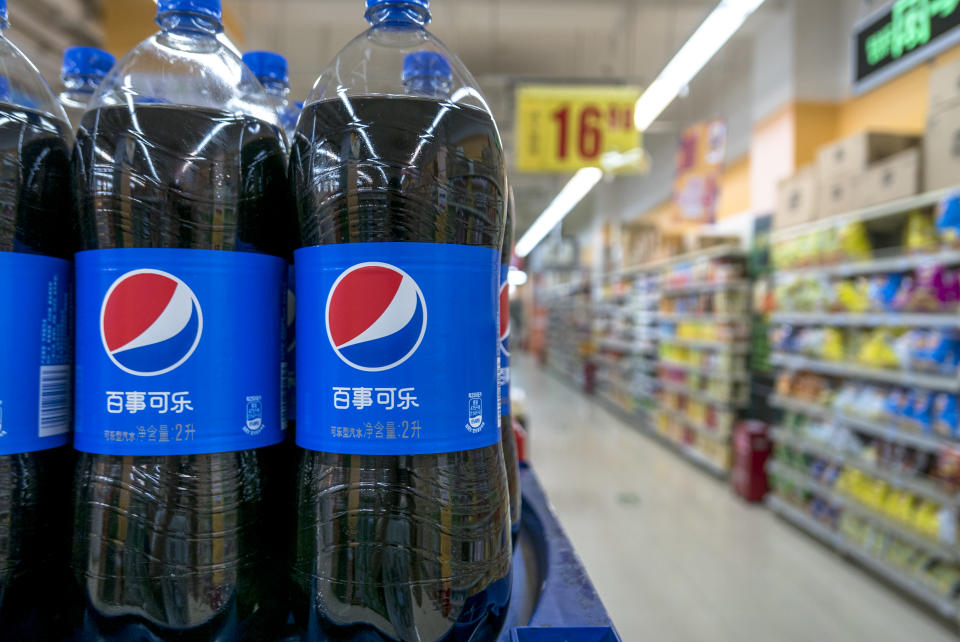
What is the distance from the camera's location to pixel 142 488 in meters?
0.65

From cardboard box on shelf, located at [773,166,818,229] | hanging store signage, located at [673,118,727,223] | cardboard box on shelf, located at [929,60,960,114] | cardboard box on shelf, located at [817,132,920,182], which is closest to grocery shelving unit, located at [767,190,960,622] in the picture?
cardboard box on shelf, located at [773,166,818,229]

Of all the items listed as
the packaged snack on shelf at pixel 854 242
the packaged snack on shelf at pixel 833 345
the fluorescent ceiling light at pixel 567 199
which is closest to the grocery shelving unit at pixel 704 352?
the packaged snack on shelf at pixel 833 345

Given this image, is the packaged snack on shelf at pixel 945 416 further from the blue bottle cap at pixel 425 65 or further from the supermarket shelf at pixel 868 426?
the blue bottle cap at pixel 425 65

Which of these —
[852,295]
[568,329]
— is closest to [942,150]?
[852,295]

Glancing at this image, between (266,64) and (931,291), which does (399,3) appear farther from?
(931,291)

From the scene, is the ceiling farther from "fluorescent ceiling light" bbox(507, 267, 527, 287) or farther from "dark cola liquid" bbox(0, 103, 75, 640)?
"dark cola liquid" bbox(0, 103, 75, 640)

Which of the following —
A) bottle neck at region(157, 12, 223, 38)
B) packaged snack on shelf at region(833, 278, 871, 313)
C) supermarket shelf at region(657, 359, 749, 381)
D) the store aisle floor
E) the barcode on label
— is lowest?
the store aisle floor

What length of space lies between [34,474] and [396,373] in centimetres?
43

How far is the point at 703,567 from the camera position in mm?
3750

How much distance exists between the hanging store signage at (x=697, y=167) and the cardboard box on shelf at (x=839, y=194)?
123 cm

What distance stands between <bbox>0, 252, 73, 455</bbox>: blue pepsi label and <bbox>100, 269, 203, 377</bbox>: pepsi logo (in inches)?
4.1

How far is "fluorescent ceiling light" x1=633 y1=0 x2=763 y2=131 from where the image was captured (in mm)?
3342

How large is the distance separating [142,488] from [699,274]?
6419 mm

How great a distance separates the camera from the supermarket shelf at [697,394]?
19.0ft
